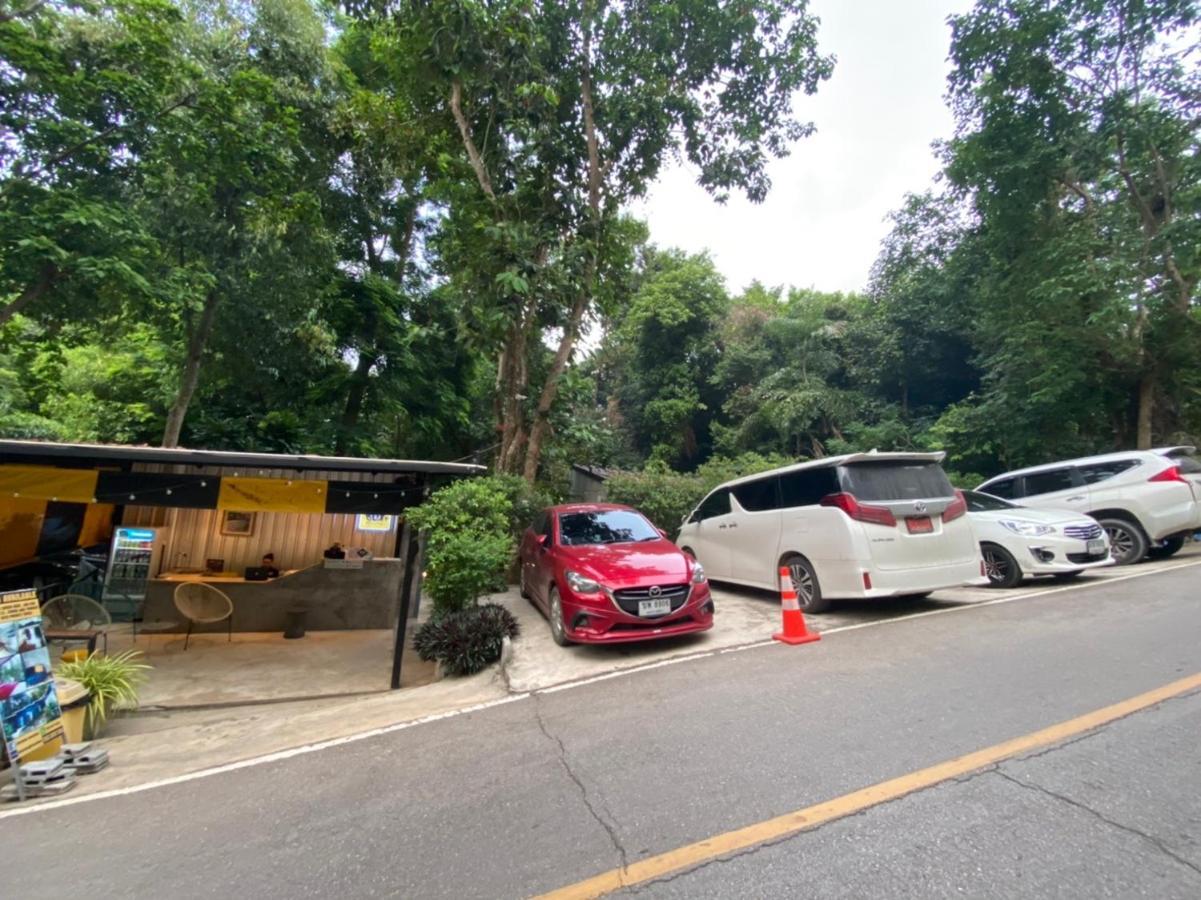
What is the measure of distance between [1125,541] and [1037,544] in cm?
276

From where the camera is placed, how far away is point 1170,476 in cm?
784

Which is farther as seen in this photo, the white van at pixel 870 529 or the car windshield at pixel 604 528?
the car windshield at pixel 604 528

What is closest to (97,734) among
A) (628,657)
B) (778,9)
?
(628,657)

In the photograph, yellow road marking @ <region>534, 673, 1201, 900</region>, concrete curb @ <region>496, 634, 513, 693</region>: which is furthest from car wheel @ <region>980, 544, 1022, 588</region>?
concrete curb @ <region>496, 634, 513, 693</region>

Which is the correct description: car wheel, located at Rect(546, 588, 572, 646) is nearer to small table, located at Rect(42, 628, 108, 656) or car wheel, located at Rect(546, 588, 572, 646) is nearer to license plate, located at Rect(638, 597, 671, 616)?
license plate, located at Rect(638, 597, 671, 616)

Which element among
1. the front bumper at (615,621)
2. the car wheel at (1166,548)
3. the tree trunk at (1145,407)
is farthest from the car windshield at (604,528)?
the tree trunk at (1145,407)

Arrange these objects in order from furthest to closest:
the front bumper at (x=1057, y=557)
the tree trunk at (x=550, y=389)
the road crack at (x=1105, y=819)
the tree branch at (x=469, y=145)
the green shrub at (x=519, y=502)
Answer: the tree trunk at (x=550, y=389), the tree branch at (x=469, y=145), the green shrub at (x=519, y=502), the front bumper at (x=1057, y=557), the road crack at (x=1105, y=819)

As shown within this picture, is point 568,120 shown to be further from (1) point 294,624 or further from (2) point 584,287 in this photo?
(1) point 294,624

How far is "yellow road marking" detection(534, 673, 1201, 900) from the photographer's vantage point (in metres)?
2.23

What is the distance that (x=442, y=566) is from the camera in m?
6.57

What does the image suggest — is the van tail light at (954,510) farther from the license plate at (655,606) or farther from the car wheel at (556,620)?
the car wheel at (556,620)

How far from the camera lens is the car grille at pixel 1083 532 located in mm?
7039

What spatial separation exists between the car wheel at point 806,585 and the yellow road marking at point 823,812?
2.87 m

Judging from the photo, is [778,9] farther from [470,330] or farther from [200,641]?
[200,641]
